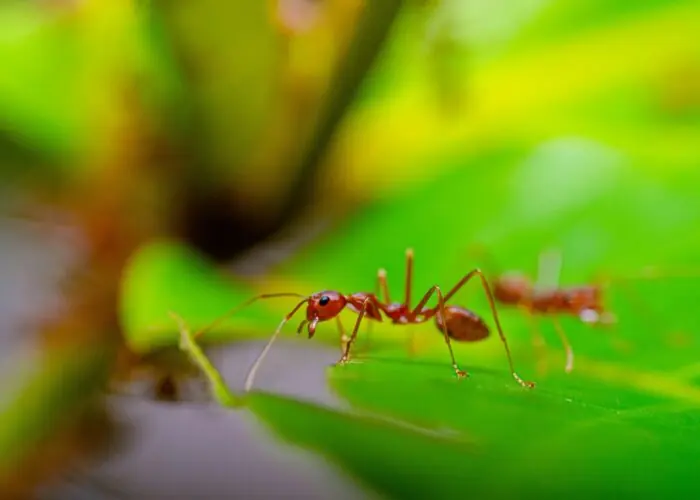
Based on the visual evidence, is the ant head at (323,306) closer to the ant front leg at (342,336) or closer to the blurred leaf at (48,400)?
the ant front leg at (342,336)

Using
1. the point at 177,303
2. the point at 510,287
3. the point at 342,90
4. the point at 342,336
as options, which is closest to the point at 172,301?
the point at 177,303

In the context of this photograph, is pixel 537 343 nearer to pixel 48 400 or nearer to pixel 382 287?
pixel 382 287

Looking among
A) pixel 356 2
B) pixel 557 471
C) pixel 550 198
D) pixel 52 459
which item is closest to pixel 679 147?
pixel 550 198

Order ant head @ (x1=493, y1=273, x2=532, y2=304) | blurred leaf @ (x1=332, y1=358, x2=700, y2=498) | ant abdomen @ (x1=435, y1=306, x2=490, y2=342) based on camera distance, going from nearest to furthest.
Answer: blurred leaf @ (x1=332, y1=358, x2=700, y2=498) < ant abdomen @ (x1=435, y1=306, x2=490, y2=342) < ant head @ (x1=493, y1=273, x2=532, y2=304)

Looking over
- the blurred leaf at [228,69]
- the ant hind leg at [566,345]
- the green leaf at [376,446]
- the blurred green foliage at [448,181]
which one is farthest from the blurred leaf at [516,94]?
the green leaf at [376,446]

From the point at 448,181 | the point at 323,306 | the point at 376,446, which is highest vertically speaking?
the point at 448,181

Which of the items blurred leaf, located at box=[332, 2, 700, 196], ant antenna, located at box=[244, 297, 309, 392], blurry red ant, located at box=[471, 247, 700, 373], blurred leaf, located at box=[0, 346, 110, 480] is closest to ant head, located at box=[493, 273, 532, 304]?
blurry red ant, located at box=[471, 247, 700, 373]

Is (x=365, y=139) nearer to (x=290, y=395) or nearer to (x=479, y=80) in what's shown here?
(x=479, y=80)

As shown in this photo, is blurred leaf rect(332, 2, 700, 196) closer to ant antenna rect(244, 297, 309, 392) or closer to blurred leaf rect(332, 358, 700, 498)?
ant antenna rect(244, 297, 309, 392)
